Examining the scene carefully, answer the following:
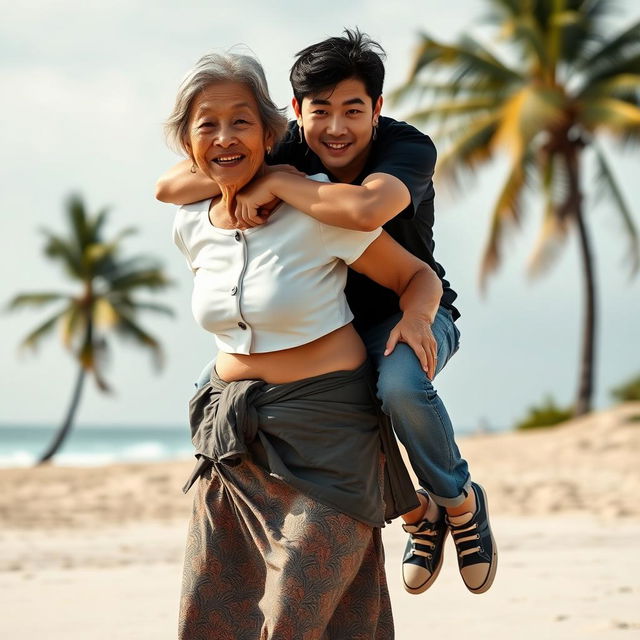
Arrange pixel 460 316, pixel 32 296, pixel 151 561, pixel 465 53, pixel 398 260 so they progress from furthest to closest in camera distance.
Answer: pixel 32 296
pixel 465 53
pixel 151 561
pixel 460 316
pixel 398 260

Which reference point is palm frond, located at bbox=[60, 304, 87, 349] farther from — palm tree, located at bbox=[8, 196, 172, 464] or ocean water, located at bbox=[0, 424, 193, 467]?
ocean water, located at bbox=[0, 424, 193, 467]

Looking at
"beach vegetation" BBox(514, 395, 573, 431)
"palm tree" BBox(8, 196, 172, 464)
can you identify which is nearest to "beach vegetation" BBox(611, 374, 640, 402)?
"beach vegetation" BBox(514, 395, 573, 431)

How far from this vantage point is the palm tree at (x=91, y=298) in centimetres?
3503

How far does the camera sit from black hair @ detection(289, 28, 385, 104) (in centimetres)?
352

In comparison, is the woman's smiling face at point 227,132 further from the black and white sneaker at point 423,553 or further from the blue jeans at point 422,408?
the black and white sneaker at point 423,553

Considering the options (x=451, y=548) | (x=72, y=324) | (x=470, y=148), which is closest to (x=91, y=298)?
(x=72, y=324)

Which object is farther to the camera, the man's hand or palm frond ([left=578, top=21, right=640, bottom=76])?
palm frond ([left=578, top=21, right=640, bottom=76])

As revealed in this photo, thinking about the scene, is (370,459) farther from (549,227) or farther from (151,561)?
(549,227)

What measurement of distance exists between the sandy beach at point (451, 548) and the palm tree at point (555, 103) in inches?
183

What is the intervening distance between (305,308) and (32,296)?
3367 centimetres

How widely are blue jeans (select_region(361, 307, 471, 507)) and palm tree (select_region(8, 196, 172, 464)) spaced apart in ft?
103

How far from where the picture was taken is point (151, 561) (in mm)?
9547

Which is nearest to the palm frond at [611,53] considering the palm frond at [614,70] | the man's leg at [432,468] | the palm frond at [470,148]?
the palm frond at [614,70]

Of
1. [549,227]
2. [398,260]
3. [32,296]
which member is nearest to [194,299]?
[398,260]
